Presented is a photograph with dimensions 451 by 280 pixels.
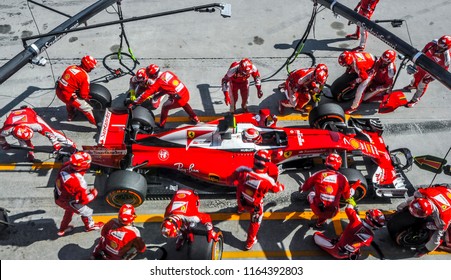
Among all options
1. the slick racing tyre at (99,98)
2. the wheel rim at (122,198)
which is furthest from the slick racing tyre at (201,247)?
the slick racing tyre at (99,98)

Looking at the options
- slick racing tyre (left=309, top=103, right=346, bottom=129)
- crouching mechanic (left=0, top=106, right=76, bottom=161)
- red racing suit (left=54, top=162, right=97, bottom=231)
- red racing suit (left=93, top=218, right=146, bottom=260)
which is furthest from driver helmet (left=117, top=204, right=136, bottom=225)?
slick racing tyre (left=309, top=103, right=346, bottom=129)

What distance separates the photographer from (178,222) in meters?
6.11

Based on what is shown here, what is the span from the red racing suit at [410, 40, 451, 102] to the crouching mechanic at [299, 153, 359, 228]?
346 cm

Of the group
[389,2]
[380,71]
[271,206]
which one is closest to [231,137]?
[271,206]

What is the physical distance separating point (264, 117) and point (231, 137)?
2.94 feet

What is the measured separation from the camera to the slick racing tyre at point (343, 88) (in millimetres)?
9375

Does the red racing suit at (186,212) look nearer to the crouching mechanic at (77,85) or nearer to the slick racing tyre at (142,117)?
the slick racing tyre at (142,117)

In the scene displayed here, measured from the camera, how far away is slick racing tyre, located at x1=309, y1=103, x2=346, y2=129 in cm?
837

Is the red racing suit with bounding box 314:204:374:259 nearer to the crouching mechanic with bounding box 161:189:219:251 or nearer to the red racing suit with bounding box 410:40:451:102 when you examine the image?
the crouching mechanic with bounding box 161:189:219:251

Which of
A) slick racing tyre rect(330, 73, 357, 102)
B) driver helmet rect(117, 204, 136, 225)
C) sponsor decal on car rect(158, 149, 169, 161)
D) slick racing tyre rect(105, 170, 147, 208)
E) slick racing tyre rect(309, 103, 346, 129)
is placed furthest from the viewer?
Answer: slick racing tyre rect(330, 73, 357, 102)

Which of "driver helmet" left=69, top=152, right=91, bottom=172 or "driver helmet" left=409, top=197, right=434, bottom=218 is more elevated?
Result: "driver helmet" left=69, top=152, right=91, bottom=172

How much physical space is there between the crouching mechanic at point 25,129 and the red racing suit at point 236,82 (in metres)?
3.27

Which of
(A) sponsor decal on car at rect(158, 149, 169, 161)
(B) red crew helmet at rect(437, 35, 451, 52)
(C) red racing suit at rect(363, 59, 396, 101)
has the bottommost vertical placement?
(A) sponsor decal on car at rect(158, 149, 169, 161)

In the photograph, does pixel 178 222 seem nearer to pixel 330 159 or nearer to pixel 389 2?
pixel 330 159
